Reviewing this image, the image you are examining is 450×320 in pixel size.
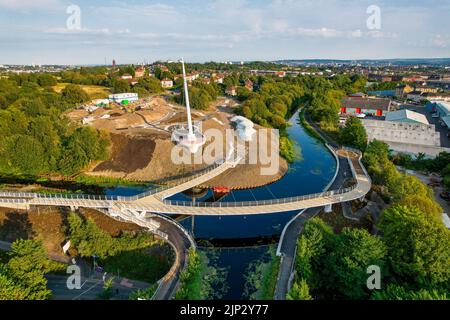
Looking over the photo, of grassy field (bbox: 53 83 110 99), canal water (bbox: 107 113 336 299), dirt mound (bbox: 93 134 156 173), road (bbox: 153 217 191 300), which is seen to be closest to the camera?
road (bbox: 153 217 191 300)

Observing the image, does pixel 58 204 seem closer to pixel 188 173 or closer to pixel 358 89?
pixel 188 173

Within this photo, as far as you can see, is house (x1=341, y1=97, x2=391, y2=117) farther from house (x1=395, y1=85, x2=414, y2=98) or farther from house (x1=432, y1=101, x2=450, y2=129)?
house (x1=395, y1=85, x2=414, y2=98)

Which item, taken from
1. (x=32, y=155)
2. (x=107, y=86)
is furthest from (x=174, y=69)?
(x=32, y=155)

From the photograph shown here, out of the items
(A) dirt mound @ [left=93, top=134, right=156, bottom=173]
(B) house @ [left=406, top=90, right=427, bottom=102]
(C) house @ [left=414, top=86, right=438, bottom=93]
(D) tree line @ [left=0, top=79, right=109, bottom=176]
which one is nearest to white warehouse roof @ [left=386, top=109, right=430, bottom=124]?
(B) house @ [left=406, top=90, right=427, bottom=102]

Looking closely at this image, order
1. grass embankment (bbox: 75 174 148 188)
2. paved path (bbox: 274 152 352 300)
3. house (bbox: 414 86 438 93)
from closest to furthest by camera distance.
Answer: paved path (bbox: 274 152 352 300) → grass embankment (bbox: 75 174 148 188) → house (bbox: 414 86 438 93)

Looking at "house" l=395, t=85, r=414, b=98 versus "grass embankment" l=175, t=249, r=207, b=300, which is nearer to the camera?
"grass embankment" l=175, t=249, r=207, b=300

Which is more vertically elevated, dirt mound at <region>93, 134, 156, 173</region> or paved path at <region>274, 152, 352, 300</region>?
dirt mound at <region>93, 134, 156, 173</region>

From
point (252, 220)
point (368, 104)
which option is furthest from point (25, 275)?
point (368, 104)
